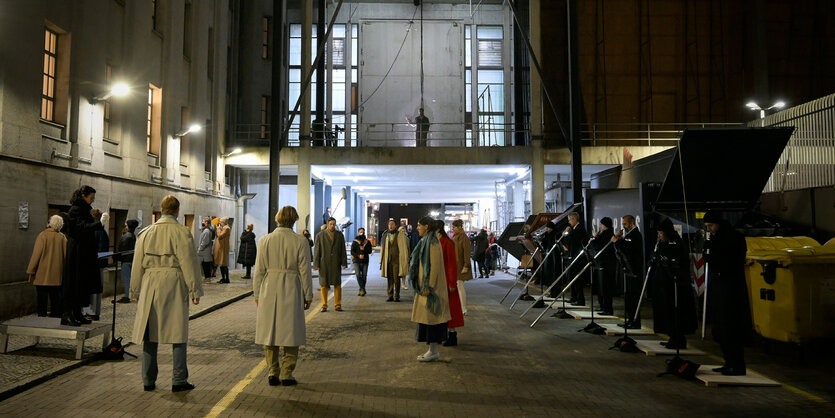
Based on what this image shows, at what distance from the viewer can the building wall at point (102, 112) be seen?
10383mm

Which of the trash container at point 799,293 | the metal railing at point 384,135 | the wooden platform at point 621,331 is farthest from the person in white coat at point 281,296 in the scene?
the metal railing at point 384,135

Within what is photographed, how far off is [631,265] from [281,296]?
5213 mm

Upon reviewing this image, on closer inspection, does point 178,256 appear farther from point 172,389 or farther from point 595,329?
point 595,329

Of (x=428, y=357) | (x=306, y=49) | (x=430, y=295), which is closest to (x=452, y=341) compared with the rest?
(x=428, y=357)

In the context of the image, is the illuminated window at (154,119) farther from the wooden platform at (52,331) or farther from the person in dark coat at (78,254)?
the wooden platform at (52,331)

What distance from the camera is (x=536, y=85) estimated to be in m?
24.6

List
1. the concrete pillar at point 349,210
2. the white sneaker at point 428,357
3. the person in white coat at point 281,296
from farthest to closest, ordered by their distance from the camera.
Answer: the concrete pillar at point 349,210, the white sneaker at point 428,357, the person in white coat at point 281,296

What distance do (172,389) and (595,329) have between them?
646cm

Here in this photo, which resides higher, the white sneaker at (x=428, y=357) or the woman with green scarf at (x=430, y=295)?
the woman with green scarf at (x=430, y=295)

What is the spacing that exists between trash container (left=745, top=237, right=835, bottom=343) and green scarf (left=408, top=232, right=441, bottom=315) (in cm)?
416

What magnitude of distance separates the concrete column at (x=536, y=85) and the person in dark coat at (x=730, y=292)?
54.1 ft

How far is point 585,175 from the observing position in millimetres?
26891

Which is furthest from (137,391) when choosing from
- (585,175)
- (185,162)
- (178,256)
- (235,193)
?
(585,175)

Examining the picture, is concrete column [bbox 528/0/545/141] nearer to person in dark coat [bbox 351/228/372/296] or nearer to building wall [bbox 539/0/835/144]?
building wall [bbox 539/0/835/144]
